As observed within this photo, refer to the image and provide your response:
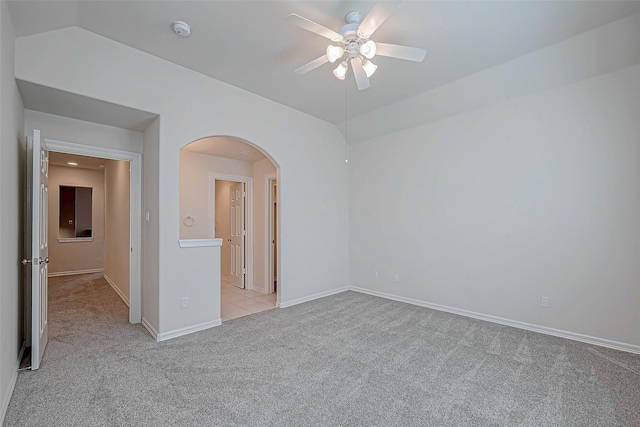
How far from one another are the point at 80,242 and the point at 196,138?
6.02 metres

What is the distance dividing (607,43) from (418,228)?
284 cm

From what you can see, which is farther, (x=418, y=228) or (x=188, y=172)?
(x=188, y=172)

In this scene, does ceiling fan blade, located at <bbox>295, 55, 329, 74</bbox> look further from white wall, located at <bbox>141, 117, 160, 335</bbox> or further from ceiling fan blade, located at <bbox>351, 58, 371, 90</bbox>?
white wall, located at <bbox>141, 117, 160, 335</bbox>

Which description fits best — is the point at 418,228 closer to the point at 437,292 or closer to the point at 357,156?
the point at 437,292

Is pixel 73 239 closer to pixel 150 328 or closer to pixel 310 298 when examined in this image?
pixel 150 328

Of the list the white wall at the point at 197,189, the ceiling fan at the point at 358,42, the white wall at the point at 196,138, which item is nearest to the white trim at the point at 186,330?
the white wall at the point at 196,138

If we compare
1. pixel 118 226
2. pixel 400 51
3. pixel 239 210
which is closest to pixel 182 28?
pixel 400 51

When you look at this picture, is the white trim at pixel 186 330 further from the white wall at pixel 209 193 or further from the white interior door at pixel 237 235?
the white interior door at pixel 237 235

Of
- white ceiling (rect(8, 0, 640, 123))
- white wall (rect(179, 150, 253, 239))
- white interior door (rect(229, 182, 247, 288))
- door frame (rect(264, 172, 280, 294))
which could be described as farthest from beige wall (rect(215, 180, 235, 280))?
white ceiling (rect(8, 0, 640, 123))

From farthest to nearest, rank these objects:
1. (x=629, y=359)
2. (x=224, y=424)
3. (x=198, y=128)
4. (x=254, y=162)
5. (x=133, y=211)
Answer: (x=254, y=162) → (x=133, y=211) → (x=198, y=128) → (x=629, y=359) → (x=224, y=424)

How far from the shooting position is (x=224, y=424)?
1872mm

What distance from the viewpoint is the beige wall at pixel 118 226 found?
467 cm

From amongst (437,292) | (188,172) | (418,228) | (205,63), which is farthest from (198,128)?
(437,292)

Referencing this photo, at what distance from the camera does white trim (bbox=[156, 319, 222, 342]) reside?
318cm
